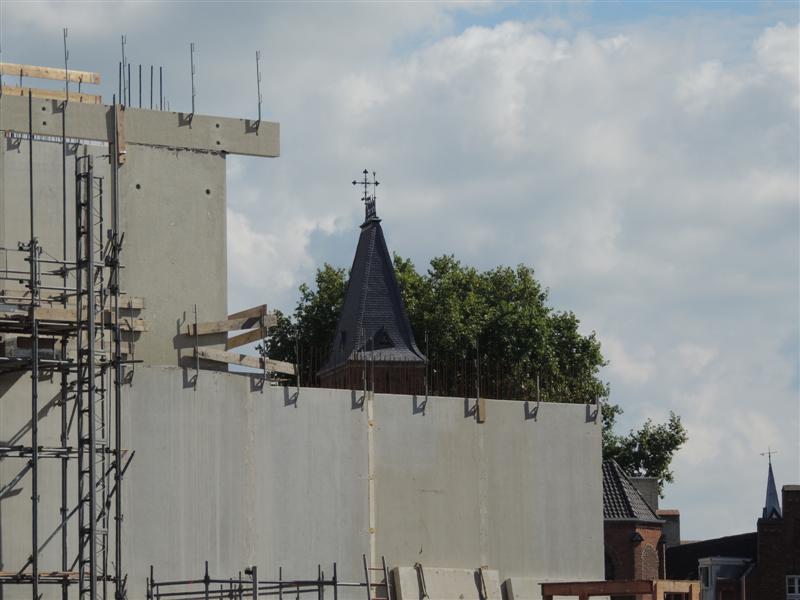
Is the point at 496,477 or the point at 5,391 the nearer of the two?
the point at 5,391

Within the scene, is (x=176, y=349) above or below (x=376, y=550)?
above

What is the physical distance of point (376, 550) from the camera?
3244 cm

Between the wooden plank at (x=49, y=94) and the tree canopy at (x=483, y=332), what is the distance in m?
30.6

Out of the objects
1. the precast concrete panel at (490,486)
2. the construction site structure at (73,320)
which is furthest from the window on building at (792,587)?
the construction site structure at (73,320)

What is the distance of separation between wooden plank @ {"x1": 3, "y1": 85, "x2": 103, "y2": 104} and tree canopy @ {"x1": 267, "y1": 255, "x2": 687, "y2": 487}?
30.6 metres

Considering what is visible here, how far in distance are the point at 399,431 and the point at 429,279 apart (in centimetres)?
3795

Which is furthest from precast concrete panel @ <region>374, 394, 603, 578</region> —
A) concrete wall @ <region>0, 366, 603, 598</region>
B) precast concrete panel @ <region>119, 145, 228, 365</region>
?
precast concrete panel @ <region>119, 145, 228, 365</region>

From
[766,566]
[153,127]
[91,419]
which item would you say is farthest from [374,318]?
[91,419]

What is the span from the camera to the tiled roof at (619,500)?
212ft

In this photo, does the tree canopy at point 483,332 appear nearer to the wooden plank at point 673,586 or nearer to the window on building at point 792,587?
the window on building at point 792,587

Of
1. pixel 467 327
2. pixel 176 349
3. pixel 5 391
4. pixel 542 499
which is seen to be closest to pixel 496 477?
pixel 542 499

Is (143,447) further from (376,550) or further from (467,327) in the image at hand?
(467,327)

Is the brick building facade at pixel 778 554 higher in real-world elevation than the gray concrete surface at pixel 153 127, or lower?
lower

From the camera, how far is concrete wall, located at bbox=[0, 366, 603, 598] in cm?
2961
